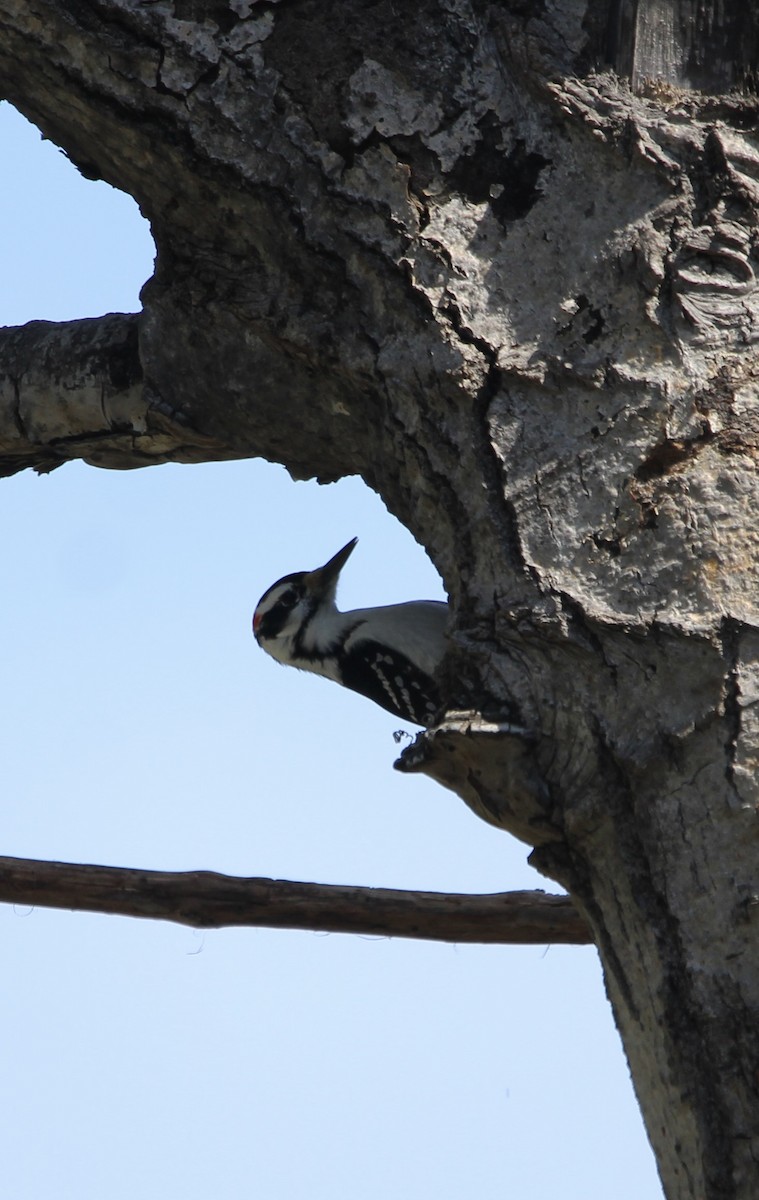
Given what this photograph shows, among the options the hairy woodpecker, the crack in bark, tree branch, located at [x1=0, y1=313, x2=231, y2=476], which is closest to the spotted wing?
the hairy woodpecker

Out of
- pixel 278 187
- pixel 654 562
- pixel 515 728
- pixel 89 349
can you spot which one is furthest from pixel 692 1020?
pixel 89 349

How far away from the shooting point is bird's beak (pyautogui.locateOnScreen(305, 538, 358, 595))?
555cm

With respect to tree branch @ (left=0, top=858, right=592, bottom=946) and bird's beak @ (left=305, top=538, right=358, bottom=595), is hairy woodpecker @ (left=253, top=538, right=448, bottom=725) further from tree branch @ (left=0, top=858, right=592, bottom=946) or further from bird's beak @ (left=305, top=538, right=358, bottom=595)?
tree branch @ (left=0, top=858, right=592, bottom=946)

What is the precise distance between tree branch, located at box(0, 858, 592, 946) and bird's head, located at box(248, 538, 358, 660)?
2.09 meters

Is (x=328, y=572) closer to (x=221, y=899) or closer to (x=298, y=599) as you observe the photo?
(x=298, y=599)

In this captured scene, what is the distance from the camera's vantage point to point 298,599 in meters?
5.59

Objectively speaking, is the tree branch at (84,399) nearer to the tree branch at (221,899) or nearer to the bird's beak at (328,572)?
the tree branch at (221,899)

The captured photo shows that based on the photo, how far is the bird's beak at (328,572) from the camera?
18.2ft

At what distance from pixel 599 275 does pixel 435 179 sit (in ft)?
1.55

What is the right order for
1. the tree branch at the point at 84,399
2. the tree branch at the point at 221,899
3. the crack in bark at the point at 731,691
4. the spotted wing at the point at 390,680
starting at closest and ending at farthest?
the crack in bark at the point at 731,691 < the tree branch at the point at 221,899 < the tree branch at the point at 84,399 < the spotted wing at the point at 390,680

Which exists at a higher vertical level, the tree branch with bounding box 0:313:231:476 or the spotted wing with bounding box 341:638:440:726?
the tree branch with bounding box 0:313:231:476

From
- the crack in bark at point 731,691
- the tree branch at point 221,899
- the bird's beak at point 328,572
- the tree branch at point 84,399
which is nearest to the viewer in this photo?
the crack in bark at point 731,691

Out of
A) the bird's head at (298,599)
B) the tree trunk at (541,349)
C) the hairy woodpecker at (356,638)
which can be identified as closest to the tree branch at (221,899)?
the tree trunk at (541,349)

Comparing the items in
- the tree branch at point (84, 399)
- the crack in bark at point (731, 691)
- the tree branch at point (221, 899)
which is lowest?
the crack in bark at point (731, 691)
